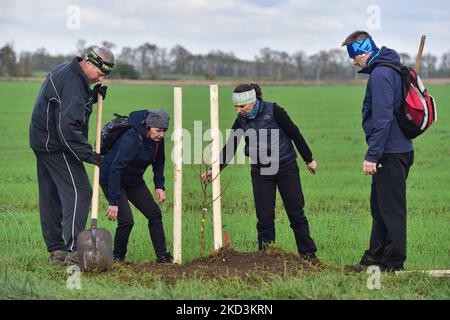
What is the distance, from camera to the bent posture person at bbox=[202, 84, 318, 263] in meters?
8.04

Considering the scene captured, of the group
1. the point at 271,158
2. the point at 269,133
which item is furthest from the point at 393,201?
the point at 269,133

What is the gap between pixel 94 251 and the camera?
7.26 metres

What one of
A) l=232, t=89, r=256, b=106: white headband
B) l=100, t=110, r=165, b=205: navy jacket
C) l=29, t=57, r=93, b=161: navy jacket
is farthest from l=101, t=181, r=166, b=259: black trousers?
l=232, t=89, r=256, b=106: white headband

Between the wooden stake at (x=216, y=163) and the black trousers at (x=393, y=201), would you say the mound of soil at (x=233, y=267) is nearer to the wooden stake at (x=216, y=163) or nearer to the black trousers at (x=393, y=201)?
the wooden stake at (x=216, y=163)

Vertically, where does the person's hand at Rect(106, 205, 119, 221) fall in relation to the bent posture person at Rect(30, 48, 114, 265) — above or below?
below

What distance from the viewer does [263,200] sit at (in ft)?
26.9

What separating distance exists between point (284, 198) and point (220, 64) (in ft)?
243

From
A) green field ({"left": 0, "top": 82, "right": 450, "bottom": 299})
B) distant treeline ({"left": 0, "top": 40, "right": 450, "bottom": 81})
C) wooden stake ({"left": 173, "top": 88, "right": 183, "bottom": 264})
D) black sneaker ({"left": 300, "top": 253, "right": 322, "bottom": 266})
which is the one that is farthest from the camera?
distant treeline ({"left": 0, "top": 40, "right": 450, "bottom": 81})

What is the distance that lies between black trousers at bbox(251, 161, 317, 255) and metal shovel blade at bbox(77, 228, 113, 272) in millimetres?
1816

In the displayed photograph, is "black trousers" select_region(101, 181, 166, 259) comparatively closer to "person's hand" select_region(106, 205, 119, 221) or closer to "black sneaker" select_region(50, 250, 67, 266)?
"person's hand" select_region(106, 205, 119, 221)

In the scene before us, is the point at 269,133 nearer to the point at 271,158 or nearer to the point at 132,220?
the point at 271,158

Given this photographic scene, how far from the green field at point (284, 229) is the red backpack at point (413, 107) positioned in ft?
4.96
